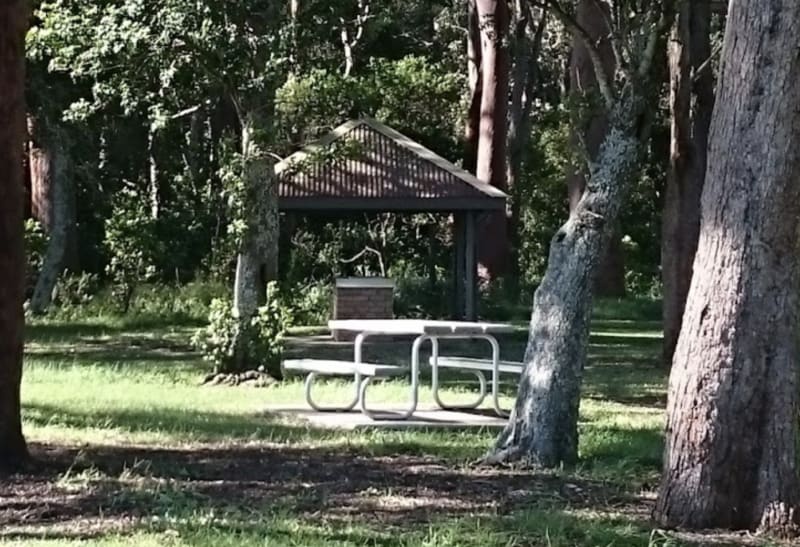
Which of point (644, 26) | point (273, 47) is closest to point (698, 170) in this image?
point (273, 47)

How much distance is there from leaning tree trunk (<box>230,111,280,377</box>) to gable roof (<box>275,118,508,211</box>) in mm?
7167

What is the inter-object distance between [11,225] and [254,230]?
286 inches

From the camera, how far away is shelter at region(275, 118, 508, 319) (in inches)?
993

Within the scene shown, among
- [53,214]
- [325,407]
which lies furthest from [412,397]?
[53,214]

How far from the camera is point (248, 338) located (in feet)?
55.5

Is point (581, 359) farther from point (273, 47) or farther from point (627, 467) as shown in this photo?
point (273, 47)

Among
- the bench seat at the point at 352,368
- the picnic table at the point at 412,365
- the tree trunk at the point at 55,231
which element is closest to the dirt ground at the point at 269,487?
the bench seat at the point at 352,368

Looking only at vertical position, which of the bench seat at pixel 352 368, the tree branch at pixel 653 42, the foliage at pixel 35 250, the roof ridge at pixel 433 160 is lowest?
the bench seat at pixel 352 368

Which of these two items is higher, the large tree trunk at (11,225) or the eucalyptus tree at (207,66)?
the eucalyptus tree at (207,66)

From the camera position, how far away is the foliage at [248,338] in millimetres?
16828

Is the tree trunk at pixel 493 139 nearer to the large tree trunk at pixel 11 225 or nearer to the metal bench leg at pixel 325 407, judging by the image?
the metal bench leg at pixel 325 407

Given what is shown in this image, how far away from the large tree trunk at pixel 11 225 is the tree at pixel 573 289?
3.34 m

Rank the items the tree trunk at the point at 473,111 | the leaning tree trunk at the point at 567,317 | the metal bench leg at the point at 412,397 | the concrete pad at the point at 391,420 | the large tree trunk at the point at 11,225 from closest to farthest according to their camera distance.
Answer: the large tree trunk at the point at 11,225
the leaning tree trunk at the point at 567,317
the concrete pad at the point at 391,420
the metal bench leg at the point at 412,397
the tree trunk at the point at 473,111

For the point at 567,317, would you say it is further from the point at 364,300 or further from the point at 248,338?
the point at 364,300
